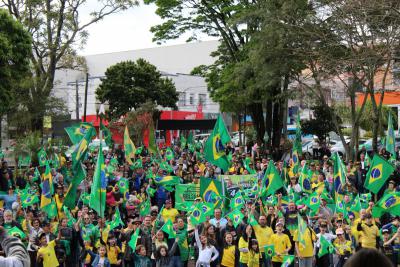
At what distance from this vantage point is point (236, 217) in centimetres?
1175

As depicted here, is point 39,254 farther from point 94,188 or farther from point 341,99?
point 341,99

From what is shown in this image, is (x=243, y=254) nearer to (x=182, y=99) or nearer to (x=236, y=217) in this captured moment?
(x=236, y=217)

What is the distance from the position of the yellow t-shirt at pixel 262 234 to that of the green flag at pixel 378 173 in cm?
401

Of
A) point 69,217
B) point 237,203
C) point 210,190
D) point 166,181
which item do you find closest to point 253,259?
point 237,203

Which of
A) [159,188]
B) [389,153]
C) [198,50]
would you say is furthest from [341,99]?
[159,188]

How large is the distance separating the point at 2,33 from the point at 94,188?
11.8m

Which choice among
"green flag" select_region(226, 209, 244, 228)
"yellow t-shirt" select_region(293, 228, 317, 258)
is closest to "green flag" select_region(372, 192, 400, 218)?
"yellow t-shirt" select_region(293, 228, 317, 258)

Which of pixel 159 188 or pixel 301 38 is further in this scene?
pixel 301 38

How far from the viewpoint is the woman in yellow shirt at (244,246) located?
10.8m

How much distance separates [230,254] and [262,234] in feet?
2.21

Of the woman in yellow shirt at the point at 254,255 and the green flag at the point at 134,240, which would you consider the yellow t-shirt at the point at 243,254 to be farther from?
the green flag at the point at 134,240

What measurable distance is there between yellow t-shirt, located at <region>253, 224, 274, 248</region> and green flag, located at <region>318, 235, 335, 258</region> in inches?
34.0

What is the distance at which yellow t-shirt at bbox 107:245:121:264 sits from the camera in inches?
440

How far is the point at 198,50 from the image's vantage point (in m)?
70.6
